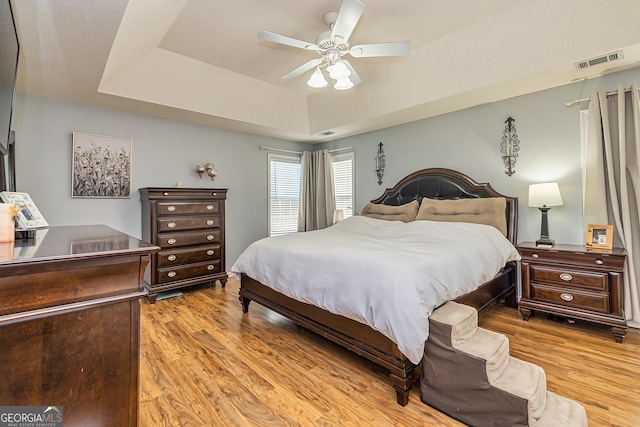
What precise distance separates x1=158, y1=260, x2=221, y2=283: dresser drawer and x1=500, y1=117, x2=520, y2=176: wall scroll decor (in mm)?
3919

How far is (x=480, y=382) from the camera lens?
5.09 feet

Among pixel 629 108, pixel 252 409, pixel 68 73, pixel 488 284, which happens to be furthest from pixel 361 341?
pixel 68 73

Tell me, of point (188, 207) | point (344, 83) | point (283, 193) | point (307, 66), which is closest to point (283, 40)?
point (307, 66)

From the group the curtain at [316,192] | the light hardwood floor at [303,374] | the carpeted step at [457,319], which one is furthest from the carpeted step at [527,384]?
the curtain at [316,192]

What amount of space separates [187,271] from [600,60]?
4804 mm

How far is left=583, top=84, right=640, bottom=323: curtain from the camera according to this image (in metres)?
2.61

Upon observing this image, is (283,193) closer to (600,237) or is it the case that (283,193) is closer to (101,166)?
(101,166)

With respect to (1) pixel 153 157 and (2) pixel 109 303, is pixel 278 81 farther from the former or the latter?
(2) pixel 109 303

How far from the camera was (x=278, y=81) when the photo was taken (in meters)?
4.08

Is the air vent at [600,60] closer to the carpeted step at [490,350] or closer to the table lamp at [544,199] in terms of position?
the table lamp at [544,199]

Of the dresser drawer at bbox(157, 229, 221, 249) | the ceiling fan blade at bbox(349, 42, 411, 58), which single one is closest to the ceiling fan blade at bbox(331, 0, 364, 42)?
the ceiling fan blade at bbox(349, 42, 411, 58)

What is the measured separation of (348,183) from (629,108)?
11.4 ft

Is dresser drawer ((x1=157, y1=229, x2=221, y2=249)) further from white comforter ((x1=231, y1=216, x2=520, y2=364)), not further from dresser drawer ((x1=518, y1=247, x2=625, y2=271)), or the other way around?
dresser drawer ((x1=518, y1=247, x2=625, y2=271))

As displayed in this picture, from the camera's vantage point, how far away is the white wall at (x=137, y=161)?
3223 millimetres
